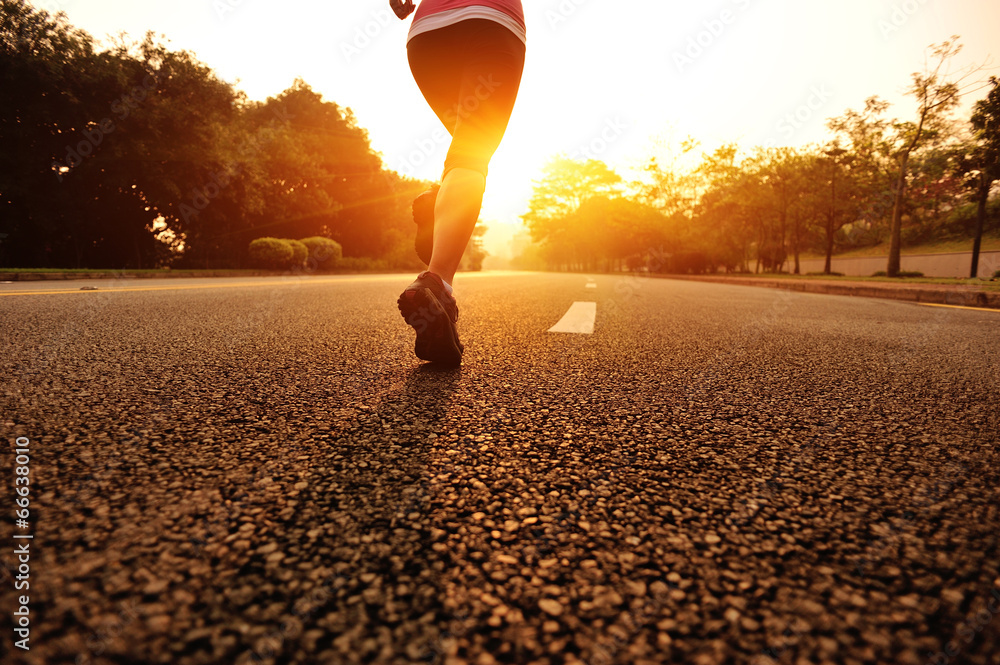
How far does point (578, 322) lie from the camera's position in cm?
374

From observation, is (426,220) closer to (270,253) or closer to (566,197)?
(270,253)

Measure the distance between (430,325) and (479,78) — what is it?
3.56ft

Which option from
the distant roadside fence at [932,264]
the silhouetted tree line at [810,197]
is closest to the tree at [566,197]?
the silhouetted tree line at [810,197]

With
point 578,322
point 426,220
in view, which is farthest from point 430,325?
point 578,322

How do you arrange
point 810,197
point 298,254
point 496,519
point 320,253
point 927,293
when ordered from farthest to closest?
point 810,197, point 320,253, point 298,254, point 927,293, point 496,519

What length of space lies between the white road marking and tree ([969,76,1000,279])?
22.6m

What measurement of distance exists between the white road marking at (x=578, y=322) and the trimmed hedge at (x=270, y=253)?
648 inches

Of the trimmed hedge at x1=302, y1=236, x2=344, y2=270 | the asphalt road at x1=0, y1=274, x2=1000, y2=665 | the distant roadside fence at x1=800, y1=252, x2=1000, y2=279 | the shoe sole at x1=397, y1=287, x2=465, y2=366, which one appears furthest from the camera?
the distant roadside fence at x1=800, y1=252, x2=1000, y2=279

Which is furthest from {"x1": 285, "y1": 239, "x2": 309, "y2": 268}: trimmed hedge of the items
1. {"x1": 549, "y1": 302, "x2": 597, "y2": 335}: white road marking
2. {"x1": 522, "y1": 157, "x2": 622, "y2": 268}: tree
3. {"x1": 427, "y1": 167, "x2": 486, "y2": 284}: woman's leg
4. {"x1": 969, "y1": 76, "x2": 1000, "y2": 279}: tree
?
{"x1": 522, "y1": 157, "x2": 622, "y2": 268}: tree

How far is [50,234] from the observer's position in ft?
58.9

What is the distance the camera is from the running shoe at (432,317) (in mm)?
1838

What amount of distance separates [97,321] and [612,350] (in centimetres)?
303

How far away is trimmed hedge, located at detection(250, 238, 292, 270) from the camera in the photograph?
18656 mm

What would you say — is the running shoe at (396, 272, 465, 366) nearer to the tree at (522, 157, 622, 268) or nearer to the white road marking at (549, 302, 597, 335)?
the white road marking at (549, 302, 597, 335)
